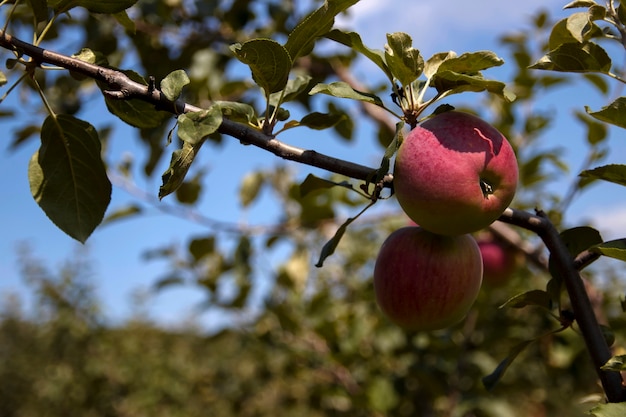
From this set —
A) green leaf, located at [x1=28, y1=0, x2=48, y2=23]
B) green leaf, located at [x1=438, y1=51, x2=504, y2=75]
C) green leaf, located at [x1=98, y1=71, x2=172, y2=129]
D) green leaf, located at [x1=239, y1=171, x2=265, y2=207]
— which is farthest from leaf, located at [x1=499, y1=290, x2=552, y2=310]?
green leaf, located at [x1=239, y1=171, x2=265, y2=207]

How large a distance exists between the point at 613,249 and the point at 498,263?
43.2 inches

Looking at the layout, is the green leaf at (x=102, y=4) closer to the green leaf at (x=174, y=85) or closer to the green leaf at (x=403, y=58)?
the green leaf at (x=174, y=85)

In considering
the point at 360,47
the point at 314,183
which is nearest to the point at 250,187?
the point at 314,183

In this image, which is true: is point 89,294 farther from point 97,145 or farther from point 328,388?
point 97,145

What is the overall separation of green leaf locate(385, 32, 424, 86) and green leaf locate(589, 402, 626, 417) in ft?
1.37

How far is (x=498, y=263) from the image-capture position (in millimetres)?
1712

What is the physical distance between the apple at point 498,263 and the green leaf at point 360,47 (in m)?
1.06

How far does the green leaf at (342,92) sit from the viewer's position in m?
0.71

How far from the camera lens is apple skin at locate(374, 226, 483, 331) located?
33.4 inches

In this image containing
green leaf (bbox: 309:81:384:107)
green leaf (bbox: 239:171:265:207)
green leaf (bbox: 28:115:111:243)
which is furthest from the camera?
green leaf (bbox: 239:171:265:207)

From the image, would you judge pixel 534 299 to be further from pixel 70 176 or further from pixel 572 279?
pixel 70 176

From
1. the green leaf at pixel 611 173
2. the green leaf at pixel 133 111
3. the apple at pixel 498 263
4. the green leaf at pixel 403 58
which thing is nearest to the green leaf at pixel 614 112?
the green leaf at pixel 611 173

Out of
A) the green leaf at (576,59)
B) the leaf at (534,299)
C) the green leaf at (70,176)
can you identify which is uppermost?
the green leaf at (576,59)

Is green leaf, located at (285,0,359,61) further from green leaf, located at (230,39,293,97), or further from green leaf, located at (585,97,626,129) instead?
green leaf, located at (585,97,626,129)
